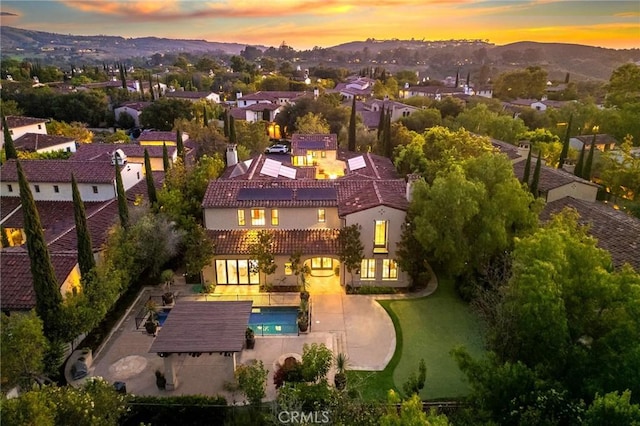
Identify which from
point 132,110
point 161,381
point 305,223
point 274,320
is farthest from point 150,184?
point 132,110

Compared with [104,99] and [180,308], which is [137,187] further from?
[104,99]

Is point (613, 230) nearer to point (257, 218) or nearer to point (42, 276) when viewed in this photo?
point (257, 218)

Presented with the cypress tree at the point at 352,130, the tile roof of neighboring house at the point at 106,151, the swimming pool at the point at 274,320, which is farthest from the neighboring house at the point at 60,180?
the cypress tree at the point at 352,130

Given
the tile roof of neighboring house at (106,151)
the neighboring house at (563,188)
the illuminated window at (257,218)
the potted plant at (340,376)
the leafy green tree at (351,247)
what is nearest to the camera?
the potted plant at (340,376)

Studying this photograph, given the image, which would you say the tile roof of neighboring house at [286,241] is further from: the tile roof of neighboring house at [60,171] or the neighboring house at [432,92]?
the neighboring house at [432,92]

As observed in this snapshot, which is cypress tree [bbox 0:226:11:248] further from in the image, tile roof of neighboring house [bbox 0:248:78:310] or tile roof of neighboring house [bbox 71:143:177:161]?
tile roof of neighboring house [bbox 71:143:177:161]

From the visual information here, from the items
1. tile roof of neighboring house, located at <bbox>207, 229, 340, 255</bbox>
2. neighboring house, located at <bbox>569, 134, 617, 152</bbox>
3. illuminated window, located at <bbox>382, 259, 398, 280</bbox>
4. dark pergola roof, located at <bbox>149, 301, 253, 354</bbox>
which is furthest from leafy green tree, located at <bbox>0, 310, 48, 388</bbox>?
neighboring house, located at <bbox>569, 134, 617, 152</bbox>
